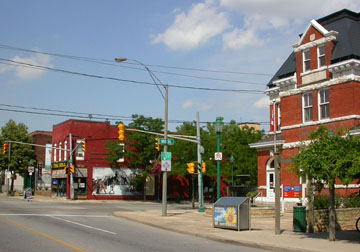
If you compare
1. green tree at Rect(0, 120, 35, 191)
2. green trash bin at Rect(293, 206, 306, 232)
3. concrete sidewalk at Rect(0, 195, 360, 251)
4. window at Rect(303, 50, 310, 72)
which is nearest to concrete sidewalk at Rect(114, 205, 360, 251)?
concrete sidewalk at Rect(0, 195, 360, 251)

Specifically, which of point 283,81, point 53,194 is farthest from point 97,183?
point 283,81

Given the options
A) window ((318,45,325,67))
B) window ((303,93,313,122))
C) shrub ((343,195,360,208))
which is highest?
window ((318,45,325,67))

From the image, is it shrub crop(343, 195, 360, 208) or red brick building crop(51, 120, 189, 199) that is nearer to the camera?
shrub crop(343, 195, 360, 208)

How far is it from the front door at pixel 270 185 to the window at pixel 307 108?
19.8 ft

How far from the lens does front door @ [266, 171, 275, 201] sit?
107 ft

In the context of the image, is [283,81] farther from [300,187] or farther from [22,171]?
[22,171]

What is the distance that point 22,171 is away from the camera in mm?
62625

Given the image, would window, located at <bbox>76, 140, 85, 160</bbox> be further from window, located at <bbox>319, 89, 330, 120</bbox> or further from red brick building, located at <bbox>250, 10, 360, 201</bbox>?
window, located at <bbox>319, 89, 330, 120</bbox>

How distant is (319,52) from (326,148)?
16.1m

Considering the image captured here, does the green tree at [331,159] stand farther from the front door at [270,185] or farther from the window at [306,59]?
the front door at [270,185]

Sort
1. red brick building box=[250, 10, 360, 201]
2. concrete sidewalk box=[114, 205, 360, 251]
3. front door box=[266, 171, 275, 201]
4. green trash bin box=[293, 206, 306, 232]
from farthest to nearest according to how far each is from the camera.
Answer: front door box=[266, 171, 275, 201] < red brick building box=[250, 10, 360, 201] < green trash bin box=[293, 206, 306, 232] < concrete sidewalk box=[114, 205, 360, 251]

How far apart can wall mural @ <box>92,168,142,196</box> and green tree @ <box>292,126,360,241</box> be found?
3473 cm

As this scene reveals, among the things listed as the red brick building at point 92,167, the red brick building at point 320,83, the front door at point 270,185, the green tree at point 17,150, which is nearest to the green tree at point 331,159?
the red brick building at point 320,83

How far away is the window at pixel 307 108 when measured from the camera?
28906 millimetres
